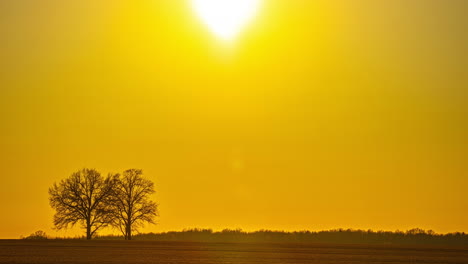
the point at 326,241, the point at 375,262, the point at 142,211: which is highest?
the point at 142,211

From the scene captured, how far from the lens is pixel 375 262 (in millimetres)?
57750

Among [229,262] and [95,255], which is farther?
[95,255]

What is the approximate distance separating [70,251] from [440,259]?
→ 1098 inches

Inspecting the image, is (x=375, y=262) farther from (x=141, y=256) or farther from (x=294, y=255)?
(x=141, y=256)

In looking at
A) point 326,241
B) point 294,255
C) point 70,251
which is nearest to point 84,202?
point 326,241

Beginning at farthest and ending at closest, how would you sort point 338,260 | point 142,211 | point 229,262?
point 142,211 < point 338,260 < point 229,262

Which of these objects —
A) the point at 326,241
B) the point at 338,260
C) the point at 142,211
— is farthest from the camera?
the point at 142,211

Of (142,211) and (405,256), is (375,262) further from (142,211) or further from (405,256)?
(142,211)

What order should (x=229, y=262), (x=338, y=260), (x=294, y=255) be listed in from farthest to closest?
1. (x=294, y=255)
2. (x=338, y=260)
3. (x=229, y=262)

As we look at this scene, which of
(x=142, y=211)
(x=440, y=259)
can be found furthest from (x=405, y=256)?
(x=142, y=211)

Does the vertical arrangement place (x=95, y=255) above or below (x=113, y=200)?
below

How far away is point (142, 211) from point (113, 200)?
4014 mm

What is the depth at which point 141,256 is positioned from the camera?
61.3 metres

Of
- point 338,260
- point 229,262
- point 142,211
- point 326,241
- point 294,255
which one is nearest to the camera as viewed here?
point 229,262
